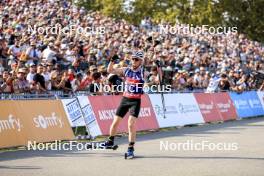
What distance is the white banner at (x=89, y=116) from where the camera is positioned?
59.8 ft

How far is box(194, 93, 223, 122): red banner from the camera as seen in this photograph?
85.0 feet

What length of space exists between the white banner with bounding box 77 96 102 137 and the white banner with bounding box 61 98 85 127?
18 centimetres

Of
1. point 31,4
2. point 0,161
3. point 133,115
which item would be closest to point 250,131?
point 133,115

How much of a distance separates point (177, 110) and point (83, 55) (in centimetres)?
441

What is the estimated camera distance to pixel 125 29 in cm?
3422

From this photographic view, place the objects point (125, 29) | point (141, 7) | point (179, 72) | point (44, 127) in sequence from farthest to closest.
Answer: point (141, 7) → point (125, 29) → point (179, 72) → point (44, 127)

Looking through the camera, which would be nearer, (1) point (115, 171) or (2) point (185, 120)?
(1) point (115, 171)

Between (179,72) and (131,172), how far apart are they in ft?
55.6

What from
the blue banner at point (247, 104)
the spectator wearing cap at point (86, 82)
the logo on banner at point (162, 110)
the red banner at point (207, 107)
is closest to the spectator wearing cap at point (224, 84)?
the blue banner at point (247, 104)

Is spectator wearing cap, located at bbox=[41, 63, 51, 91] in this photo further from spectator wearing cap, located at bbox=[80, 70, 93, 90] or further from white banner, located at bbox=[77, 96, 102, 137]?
white banner, located at bbox=[77, 96, 102, 137]

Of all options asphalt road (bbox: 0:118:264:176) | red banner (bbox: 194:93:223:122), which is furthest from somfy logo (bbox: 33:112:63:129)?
red banner (bbox: 194:93:223:122)

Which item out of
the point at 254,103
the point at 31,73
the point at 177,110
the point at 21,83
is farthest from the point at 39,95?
the point at 254,103

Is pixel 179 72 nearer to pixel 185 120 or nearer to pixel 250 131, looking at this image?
pixel 185 120

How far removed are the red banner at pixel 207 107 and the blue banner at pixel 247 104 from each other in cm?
231
